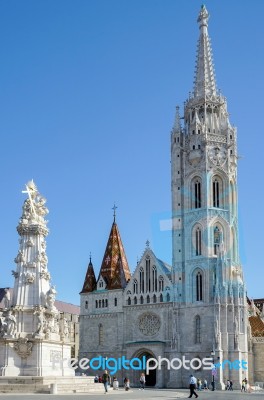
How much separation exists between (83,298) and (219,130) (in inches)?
992

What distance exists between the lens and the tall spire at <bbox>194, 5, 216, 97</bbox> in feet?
260

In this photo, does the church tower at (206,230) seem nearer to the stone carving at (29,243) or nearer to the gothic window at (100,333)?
the gothic window at (100,333)

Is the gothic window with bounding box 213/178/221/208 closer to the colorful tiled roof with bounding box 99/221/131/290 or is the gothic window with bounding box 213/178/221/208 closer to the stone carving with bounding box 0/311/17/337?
the colorful tiled roof with bounding box 99/221/131/290

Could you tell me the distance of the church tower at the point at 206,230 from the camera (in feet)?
222

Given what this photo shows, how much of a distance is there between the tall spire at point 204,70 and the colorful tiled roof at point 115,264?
761 inches

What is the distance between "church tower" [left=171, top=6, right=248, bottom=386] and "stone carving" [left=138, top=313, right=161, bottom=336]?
8.94 feet

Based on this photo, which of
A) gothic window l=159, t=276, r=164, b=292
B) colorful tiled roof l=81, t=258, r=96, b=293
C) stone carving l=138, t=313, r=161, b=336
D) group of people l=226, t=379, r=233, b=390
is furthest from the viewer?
colorful tiled roof l=81, t=258, r=96, b=293

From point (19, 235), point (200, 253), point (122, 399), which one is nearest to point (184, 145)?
point (200, 253)

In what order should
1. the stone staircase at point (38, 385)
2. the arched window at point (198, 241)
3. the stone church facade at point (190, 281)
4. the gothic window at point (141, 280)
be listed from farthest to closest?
the gothic window at point (141, 280)
the arched window at point (198, 241)
the stone church facade at point (190, 281)
the stone staircase at point (38, 385)

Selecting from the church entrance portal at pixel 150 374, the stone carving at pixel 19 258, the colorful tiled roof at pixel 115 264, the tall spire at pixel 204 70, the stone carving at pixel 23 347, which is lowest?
the church entrance portal at pixel 150 374

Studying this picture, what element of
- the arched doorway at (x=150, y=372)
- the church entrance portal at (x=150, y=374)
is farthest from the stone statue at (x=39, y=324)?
the church entrance portal at (x=150, y=374)

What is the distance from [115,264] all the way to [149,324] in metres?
8.94

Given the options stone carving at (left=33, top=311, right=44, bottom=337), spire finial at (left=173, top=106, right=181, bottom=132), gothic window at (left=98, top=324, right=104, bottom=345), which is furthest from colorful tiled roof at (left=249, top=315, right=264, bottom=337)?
stone carving at (left=33, top=311, right=44, bottom=337)

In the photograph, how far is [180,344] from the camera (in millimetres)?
69062
